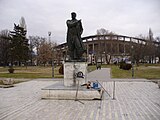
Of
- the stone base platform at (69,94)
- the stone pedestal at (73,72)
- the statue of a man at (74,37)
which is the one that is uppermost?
the statue of a man at (74,37)

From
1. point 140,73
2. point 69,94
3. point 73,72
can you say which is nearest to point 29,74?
point 140,73

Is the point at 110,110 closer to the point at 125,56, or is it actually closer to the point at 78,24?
the point at 78,24

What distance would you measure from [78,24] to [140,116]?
279 inches

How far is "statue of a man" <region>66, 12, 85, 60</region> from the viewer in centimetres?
1280

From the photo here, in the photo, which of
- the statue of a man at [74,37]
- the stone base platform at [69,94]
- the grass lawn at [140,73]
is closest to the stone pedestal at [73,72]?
the statue of a man at [74,37]

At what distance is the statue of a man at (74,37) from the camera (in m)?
12.8

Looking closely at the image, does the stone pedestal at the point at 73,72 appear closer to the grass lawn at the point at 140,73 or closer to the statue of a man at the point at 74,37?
the statue of a man at the point at 74,37

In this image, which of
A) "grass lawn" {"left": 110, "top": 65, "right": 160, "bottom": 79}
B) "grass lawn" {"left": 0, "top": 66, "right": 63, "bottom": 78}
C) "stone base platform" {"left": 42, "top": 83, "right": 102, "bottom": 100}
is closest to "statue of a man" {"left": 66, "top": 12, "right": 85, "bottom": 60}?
"stone base platform" {"left": 42, "top": 83, "right": 102, "bottom": 100}

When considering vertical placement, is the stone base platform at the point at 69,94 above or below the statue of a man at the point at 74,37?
below

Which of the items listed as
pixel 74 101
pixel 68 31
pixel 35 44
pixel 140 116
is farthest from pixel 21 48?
pixel 140 116

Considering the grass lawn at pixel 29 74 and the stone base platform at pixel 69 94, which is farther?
the grass lawn at pixel 29 74

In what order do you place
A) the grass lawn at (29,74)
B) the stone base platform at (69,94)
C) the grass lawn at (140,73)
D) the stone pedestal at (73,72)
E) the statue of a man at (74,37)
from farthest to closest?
the grass lawn at (29,74) < the grass lawn at (140,73) < the statue of a man at (74,37) < the stone pedestal at (73,72) < the stone base platform at (69,94)

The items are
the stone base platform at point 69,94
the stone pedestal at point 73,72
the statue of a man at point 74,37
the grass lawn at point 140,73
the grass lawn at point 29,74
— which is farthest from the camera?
the grass lawn at point 29,74

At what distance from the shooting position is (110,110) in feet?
26.7
